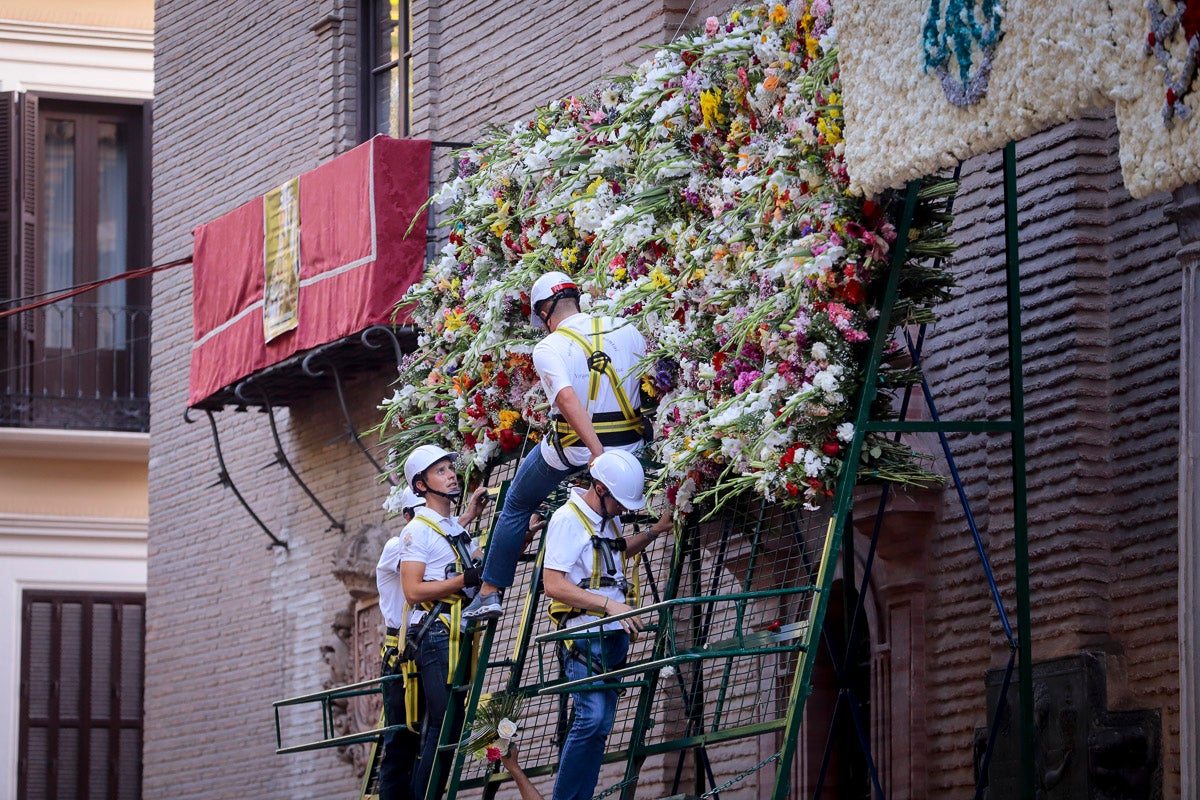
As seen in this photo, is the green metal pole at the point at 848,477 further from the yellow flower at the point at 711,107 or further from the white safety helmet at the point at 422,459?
the white safety helmet at the point at 422,459

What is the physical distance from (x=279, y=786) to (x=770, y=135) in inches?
373

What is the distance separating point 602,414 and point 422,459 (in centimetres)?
122

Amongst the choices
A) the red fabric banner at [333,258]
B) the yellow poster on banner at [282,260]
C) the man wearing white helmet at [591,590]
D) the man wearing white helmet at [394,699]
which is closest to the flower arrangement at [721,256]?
the man wearing white helmet at [591,590]

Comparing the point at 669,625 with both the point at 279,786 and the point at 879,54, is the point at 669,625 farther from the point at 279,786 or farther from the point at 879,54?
the point at 279,786

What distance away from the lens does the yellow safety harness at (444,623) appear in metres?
9.91

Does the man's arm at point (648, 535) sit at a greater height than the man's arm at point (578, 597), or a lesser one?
greater

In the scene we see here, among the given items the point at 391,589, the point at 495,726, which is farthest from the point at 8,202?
the point at 495,726

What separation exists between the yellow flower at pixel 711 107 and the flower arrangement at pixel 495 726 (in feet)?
8.44

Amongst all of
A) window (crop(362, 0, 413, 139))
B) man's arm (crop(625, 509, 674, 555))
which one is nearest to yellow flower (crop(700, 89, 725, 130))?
man's arm (crop(625, 509, 674, 555))

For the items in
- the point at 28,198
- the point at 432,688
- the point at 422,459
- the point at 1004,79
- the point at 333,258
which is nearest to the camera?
the point at 1004,79

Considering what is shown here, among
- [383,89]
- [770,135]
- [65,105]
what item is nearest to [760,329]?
[770,135]

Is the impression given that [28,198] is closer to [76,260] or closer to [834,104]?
[76,260]

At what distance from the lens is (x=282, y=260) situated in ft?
51.1

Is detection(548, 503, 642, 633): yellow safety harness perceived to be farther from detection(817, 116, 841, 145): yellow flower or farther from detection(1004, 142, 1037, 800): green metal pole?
detection(817, 116, 841, 145): yellow flower
